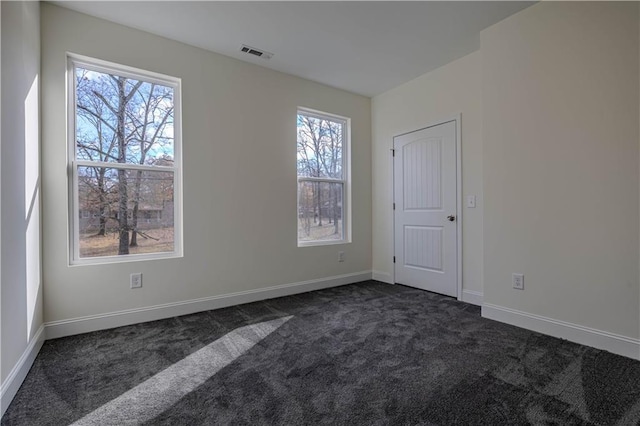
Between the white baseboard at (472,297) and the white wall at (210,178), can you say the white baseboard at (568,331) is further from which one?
the white wall at (210,178)

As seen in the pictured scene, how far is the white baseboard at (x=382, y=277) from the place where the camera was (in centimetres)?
418

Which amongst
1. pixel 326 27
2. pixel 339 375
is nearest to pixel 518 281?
pixel 339 375

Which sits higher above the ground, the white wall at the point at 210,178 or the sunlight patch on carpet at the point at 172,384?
the white wall at the point at 210,178

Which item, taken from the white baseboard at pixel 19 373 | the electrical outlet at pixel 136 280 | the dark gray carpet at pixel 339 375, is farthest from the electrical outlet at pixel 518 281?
the white baseboard at pixel 19 373

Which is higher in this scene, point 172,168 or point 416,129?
point 416,129

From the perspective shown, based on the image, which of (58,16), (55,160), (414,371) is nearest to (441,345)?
(414,371)

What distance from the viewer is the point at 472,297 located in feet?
10.6

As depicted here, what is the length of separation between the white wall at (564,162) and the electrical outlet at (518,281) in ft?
0.13

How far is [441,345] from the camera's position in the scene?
2232mm

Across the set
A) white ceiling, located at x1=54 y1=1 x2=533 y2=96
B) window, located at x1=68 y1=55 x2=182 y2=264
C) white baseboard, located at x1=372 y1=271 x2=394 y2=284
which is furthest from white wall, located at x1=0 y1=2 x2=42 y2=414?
white baseboard, located at x1=372 y1=271 x2=394 y2=284

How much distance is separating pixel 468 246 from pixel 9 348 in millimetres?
3710

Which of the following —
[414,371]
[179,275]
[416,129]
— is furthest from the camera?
[416,129]

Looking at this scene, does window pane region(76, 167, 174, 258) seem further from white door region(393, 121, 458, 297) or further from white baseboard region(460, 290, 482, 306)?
white baseboard region(460, 290, 482, 306)

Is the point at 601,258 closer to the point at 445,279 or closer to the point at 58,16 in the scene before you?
the point at 445,279
